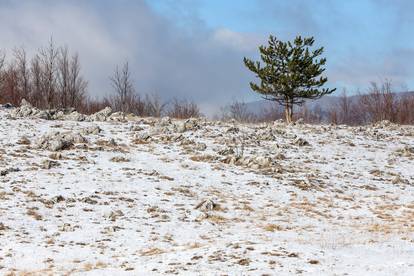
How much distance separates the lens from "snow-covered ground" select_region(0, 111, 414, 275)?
995cm

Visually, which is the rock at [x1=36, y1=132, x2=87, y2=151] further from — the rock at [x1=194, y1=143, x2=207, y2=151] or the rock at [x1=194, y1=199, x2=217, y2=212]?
the rock at [x1=194, y1=199, x2=217, y2=212]

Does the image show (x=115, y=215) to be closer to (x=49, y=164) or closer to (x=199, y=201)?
(x=199, y=201)

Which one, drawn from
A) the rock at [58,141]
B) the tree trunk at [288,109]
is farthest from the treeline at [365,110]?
the rock at [58,141]

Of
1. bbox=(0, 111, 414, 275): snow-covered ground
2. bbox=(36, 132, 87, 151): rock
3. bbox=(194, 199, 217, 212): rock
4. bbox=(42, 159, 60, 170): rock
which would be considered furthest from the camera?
bbox=(36, 132, 87, 151): rock

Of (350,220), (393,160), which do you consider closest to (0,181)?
(350,220)

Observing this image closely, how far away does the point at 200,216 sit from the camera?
1446 centimetres

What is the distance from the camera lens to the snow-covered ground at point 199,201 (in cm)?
995

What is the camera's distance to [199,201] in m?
16.1

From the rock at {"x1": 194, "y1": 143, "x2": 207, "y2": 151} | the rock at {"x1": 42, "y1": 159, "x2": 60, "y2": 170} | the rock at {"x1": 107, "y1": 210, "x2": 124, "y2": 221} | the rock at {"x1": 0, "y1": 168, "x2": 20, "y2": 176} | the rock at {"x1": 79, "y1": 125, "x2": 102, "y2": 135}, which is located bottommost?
the rock at {"x1": 107, "y1": 210, "x2": 124, "y2": 221}

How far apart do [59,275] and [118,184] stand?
766 centimetres

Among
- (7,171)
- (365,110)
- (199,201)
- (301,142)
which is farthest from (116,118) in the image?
(365,110)

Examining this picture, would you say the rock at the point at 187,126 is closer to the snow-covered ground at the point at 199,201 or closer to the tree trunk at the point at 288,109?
the snow-covered ground at the point at 199,201

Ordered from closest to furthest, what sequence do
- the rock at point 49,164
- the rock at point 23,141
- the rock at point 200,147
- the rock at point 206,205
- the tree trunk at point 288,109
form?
the rock at point 206,205, the rock at point 49,164, the rock at point 23,141, the rock at point 200,147, the tree trunk at point 288,109

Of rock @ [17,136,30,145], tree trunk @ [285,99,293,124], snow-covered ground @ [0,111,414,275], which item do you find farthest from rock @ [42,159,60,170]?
tree trunk @ [285,99,293,124]
